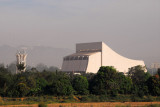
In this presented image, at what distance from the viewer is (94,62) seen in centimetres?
8500

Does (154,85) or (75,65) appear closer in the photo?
(154,85)

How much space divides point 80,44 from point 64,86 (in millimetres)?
62705

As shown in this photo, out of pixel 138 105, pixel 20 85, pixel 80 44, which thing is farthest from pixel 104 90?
pixel 80 44

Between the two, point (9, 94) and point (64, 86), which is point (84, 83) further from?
point (9, 94)

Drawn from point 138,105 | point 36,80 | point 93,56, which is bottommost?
point 138,105

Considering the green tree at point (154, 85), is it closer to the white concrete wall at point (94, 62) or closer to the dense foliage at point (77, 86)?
the dense foliage at point (77, 86)

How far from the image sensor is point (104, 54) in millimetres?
88312

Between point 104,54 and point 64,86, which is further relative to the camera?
point 104,54

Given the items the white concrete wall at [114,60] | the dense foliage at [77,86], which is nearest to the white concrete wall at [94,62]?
the white concrete wall at [114,60]

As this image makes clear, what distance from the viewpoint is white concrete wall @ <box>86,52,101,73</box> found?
83.8m

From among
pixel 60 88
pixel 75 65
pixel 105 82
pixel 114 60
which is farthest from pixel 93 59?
pixel 60 88

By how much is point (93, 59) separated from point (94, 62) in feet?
3.15

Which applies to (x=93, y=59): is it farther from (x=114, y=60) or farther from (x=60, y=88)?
(x=60, y=88)

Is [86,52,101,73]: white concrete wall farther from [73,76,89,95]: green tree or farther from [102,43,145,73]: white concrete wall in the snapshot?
[73,76,89,95]: green tree
